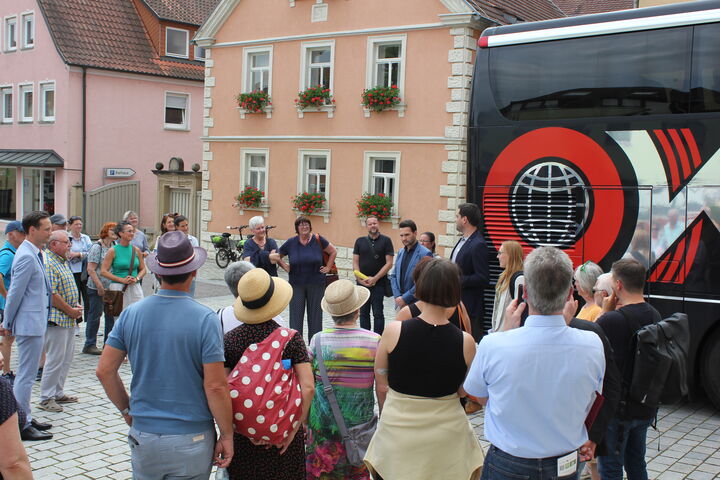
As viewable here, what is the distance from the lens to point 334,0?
2136cm

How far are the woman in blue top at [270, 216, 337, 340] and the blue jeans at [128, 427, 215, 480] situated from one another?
6240mm

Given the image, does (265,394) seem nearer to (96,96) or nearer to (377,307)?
(377,307)

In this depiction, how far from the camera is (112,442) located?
21.9 feet

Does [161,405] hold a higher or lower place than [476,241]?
lower

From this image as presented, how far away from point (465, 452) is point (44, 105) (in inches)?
1227

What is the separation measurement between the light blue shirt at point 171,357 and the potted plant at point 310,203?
1777 cm

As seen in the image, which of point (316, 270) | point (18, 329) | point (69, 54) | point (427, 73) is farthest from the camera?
point (69, 54)

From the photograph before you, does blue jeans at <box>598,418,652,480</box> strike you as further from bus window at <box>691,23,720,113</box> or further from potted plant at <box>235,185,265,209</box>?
potted plant at <box>235,185,265,209</box>

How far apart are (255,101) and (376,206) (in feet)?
17.9

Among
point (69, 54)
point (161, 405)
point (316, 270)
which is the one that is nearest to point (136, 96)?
point (69, 54)

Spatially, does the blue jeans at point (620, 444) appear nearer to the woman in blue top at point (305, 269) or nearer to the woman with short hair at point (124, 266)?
the woman in blue top at point (305, 269)

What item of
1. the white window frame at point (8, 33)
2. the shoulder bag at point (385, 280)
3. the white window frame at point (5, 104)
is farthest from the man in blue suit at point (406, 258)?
the white window frame at point (8, 33)

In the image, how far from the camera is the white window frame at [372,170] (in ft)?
65.8

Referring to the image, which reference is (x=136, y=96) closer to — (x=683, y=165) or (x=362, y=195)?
(x=362, y=195)
